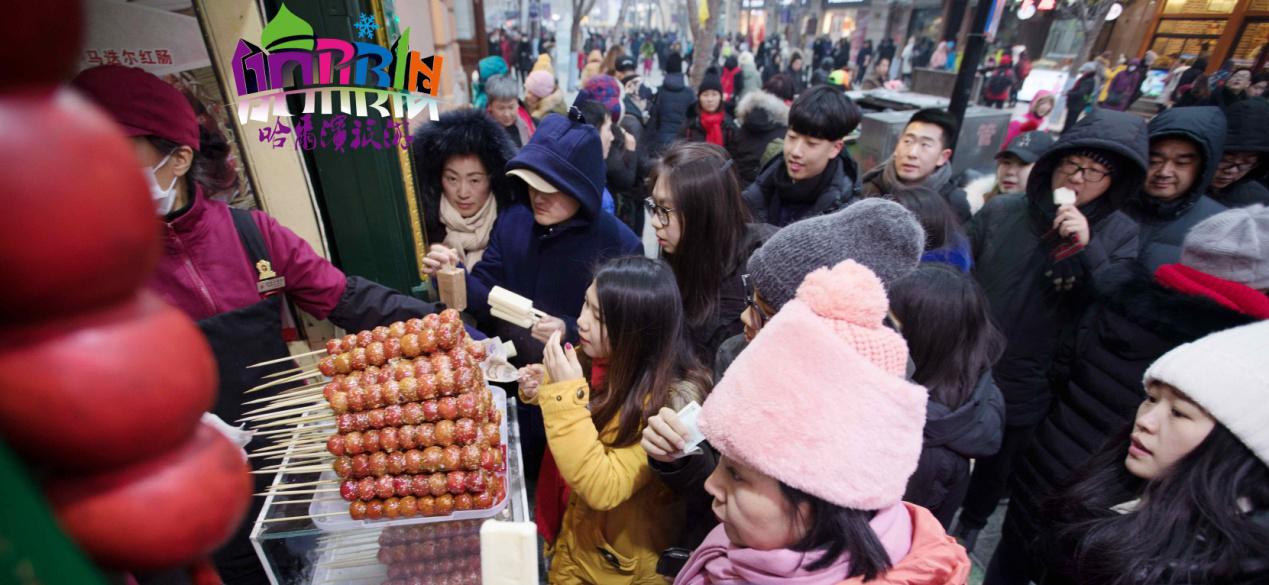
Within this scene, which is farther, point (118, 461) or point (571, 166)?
point (571, 166)

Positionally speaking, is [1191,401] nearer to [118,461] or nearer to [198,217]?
[118,461]

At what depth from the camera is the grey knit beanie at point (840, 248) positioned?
7.02 feet

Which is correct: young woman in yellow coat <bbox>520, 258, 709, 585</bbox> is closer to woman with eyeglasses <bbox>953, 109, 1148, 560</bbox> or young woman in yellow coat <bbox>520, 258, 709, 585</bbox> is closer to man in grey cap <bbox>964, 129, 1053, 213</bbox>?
woman with eyeglasses <bbox>953, 109, 1148, 560</bbox>

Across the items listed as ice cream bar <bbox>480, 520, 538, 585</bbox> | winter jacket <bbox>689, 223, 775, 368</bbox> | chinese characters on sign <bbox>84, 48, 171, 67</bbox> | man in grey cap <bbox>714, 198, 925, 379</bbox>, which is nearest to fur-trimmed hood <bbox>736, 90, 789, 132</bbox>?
winter jacket <bbox>689, 223, 775, 368</bbox>

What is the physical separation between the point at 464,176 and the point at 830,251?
2.26 metres

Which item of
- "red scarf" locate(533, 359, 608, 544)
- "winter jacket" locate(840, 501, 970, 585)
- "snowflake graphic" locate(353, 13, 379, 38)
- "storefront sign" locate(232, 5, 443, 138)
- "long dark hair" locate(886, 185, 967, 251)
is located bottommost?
"red scarf" locate(533, 359, 608, 544)

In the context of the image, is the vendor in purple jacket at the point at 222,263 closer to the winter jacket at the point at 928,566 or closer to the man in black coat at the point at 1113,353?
the winter jacket at the point at 928,566

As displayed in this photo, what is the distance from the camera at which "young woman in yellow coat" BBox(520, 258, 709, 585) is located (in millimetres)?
1987

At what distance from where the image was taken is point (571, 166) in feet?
9.33

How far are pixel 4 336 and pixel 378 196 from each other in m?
3.23

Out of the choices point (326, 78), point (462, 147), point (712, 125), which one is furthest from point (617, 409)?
point (712, 125)

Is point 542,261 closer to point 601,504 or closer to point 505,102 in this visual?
point 601,504

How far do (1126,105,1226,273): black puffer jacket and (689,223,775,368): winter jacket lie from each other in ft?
7.01

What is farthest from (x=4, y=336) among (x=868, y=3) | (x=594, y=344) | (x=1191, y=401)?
(x=868, y=3)
